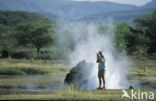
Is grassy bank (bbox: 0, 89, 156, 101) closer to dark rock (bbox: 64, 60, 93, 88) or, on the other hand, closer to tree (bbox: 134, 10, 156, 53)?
dark rock (bbox: 64, 60, 93, 88)

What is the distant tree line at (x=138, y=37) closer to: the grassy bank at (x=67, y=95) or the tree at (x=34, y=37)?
the tree at (x=34, y=37)

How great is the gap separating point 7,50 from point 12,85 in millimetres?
61875

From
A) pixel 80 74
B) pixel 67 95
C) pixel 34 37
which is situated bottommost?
pixel 80 74

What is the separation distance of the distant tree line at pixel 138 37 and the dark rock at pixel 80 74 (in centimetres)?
5033

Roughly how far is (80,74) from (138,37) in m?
69.8

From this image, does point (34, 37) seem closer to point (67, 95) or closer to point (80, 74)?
point (80, 74)

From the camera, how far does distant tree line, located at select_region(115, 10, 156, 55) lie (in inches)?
3664

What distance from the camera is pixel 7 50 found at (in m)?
97.9

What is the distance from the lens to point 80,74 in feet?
122

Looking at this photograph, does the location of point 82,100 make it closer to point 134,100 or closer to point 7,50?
point 134,100

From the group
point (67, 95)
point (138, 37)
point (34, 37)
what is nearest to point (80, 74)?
point (67, 95)

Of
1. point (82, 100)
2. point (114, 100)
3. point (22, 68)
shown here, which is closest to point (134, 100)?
point (114, 100)

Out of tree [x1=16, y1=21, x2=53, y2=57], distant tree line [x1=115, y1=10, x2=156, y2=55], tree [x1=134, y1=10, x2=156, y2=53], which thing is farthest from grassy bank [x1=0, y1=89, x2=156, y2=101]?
tree [x1=16, y1=21, x2=53, y2=57]

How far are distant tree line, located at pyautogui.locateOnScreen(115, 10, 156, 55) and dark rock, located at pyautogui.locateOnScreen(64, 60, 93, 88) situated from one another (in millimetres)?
50326
